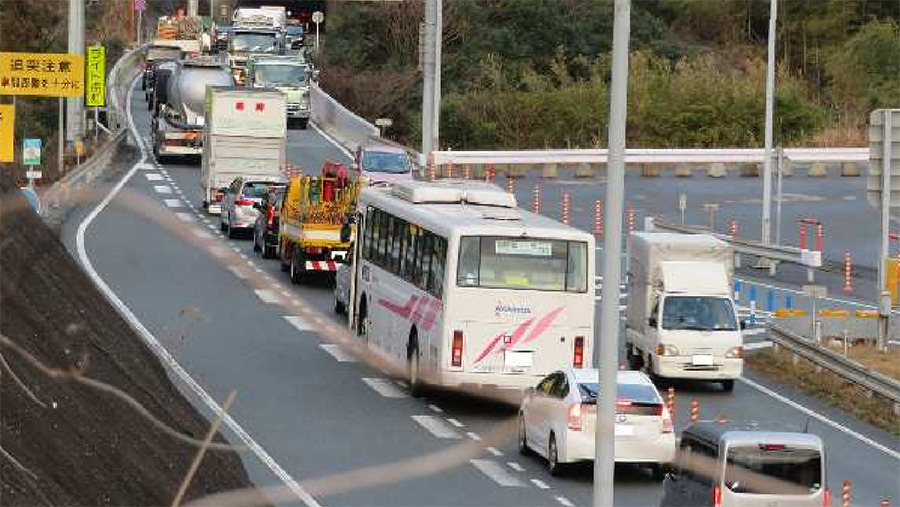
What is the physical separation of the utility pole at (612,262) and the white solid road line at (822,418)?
13.1 meters

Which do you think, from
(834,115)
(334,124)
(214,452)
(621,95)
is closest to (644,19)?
(834,115)

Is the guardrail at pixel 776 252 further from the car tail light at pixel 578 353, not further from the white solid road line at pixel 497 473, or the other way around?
the white solid road line at pixel 497 473

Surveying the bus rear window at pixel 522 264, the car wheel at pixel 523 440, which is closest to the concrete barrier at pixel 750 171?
the bus rear window at pixel 522 264

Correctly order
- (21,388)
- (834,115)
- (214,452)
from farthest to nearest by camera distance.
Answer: (834,115) < (214,452) < (21,388)

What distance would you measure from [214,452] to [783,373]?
2892 cm

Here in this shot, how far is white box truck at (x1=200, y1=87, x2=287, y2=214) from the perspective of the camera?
181 ft

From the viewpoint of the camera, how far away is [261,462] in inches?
987

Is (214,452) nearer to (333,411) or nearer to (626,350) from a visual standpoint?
(333,411)

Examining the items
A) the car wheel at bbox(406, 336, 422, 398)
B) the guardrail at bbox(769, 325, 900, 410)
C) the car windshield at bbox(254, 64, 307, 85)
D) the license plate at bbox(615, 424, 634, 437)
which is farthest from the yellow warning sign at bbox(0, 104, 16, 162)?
the car windshield at bbox(254, 64, 307, 85)

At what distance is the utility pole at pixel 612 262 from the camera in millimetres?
15391

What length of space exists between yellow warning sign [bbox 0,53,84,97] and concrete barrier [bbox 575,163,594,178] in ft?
62.9

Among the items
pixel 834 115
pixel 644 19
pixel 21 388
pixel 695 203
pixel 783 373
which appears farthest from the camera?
pixel 644 19

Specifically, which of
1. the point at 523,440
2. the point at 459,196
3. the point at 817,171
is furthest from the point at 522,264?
the point at 817,171

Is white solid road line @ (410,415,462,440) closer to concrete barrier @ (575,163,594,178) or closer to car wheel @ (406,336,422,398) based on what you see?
car wheel @ (406,336,422,398)
